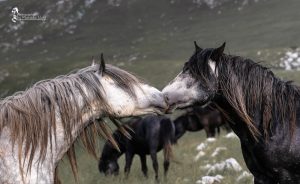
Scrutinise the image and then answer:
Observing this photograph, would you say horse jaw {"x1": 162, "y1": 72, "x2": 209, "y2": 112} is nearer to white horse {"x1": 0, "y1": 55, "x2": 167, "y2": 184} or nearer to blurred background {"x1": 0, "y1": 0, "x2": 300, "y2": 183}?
white horse {"x1": 0, "y1": 55, "x2": 167, "y2": 184}

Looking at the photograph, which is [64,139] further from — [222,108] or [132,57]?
[132,57]

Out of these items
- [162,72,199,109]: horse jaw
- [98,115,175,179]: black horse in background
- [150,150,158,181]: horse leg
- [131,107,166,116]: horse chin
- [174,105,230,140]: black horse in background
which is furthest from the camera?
[174,105,230,140]: black horse in background

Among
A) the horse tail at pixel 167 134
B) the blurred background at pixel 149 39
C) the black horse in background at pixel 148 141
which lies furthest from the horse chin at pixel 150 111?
the horse tail at pixel 167 134

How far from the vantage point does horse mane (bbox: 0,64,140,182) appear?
14.8 feet

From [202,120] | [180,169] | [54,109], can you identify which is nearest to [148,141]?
[180,169]

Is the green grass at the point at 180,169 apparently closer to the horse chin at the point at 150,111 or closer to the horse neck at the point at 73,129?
the horse chin at the point at 150,111

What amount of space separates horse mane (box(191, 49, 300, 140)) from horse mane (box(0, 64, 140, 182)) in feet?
6.60

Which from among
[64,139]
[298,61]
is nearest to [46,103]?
[64,139]

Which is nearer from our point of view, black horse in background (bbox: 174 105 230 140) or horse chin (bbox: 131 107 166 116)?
horse chin (bbox: 131 107 166 116)

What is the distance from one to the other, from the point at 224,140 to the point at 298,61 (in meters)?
25.0

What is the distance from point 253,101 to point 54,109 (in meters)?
Result: 2.88

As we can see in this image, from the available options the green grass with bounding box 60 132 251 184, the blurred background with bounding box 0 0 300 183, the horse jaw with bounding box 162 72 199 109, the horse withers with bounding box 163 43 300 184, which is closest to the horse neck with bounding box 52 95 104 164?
the horse jaw with bounding box 162 72 199 109

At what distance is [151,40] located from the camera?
75875 millimetres

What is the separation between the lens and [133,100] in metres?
4.96
